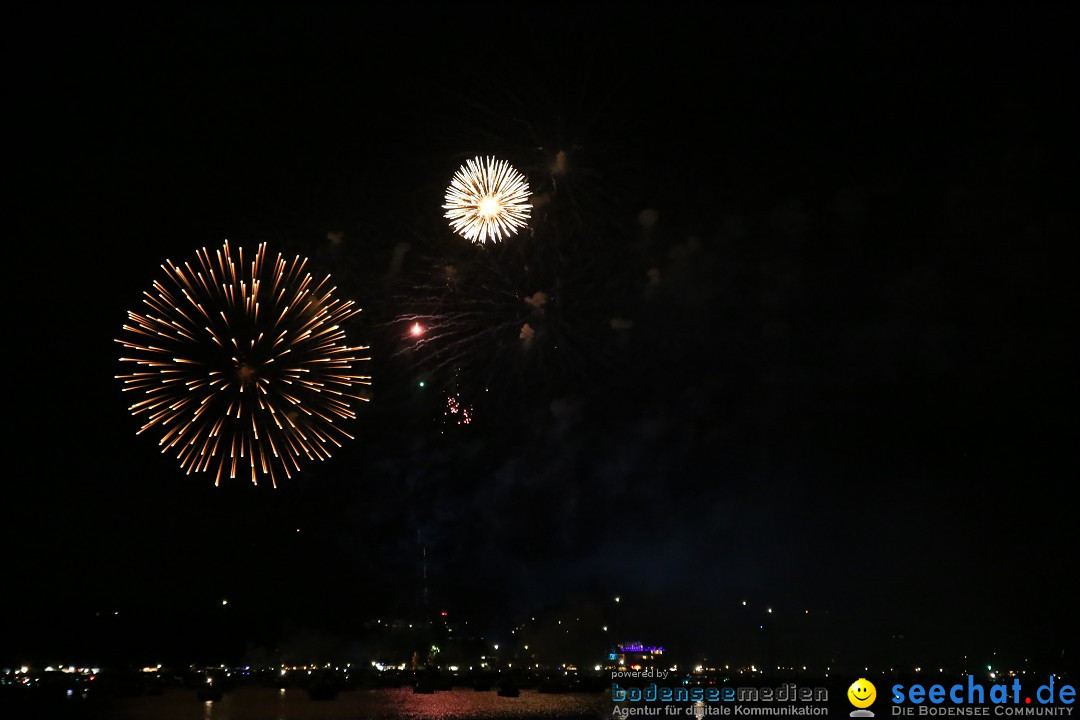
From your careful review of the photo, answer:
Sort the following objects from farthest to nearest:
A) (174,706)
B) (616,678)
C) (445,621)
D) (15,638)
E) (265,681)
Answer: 1. (445,621)
2. (15,638)
3. (265,681)
4. (616,678)
5. (174,706)

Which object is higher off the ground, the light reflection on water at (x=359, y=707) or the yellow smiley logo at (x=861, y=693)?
the yellow smiley logo at (x=861, y=693)

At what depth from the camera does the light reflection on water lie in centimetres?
6216

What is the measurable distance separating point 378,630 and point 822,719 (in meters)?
109

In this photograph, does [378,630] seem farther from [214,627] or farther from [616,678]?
[616,678]

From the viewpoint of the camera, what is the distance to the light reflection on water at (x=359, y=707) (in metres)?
62.2

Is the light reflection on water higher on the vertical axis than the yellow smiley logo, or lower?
lower

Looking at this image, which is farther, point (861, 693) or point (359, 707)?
point (359, 707)

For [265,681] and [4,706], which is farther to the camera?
[265,681]

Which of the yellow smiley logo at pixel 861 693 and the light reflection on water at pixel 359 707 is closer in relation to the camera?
the yellow smiley logo at pixel 861 693

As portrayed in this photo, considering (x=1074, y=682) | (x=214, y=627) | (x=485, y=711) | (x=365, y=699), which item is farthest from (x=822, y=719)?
(x=214, y=627)

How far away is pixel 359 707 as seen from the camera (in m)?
71.7

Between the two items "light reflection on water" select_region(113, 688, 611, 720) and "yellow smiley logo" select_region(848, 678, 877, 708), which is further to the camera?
"light reflection on water" select_region(113, 688, 611, 720)

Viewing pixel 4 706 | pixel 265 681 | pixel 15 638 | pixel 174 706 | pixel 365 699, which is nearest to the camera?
pixel 4 706

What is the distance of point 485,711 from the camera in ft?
226
